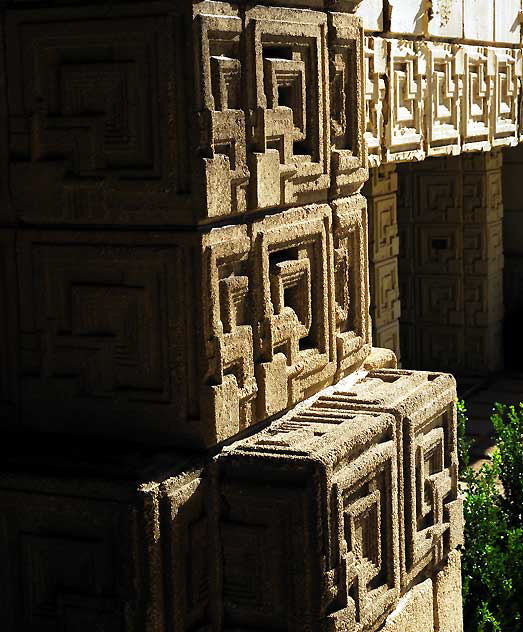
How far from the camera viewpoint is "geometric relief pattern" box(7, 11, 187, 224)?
203 cm

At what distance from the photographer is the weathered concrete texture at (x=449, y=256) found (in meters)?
7.40

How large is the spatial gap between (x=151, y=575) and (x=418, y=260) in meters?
5.65

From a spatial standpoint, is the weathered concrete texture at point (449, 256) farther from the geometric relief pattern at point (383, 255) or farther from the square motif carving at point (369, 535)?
the square motif carving at point (369, 535)

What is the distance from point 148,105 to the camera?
204cm

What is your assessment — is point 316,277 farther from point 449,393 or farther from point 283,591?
point 283,591

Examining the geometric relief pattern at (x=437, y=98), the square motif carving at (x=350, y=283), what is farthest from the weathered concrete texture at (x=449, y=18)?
the square motif carving at (x=350, y=283)

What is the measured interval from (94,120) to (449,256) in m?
5.61

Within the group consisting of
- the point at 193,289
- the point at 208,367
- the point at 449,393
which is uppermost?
the point at 193,289

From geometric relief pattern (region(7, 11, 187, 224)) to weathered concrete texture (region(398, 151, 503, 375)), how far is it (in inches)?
211

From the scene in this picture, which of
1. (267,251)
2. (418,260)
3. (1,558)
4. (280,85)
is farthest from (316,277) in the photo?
(418,260)

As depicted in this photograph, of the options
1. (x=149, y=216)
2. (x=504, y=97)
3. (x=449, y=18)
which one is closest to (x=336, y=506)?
(x=149, y=216)

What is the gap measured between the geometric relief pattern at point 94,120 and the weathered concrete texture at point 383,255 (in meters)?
3.42

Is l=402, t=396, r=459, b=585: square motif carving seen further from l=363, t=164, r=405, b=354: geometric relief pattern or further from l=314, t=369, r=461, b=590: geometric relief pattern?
l=363, t=164, r=405, b=354: geometric relief pattern

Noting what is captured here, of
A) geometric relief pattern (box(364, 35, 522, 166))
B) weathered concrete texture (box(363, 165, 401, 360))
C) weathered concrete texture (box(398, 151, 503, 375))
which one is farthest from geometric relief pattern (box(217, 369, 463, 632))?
weathered concrete texture (box(398, 151, 503, 375))
